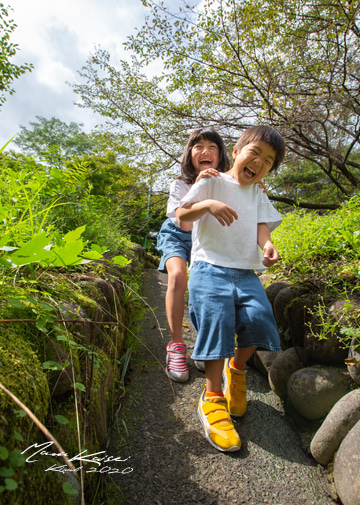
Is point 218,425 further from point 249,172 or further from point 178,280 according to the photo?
point 249,172

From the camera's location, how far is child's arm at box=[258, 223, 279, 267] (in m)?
1.58

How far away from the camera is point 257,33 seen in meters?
4.05

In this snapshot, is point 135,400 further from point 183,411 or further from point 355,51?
point 355,51

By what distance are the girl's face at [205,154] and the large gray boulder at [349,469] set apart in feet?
5.98

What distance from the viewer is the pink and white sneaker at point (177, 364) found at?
1.90 metres

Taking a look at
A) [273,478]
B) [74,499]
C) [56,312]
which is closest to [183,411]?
[273,478]

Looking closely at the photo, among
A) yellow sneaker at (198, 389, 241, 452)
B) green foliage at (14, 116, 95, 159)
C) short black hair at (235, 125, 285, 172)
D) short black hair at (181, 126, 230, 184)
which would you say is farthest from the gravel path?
green foliage at (14, 116, 95, 159)

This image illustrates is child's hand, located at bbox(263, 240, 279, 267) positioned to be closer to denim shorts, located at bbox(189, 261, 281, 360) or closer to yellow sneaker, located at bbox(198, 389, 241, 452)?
denim shorts, located at bbox(189, 261, 281, 360)

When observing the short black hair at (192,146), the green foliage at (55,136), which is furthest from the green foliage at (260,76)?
the green foliage at (55,136)

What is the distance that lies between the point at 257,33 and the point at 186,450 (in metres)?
5.01

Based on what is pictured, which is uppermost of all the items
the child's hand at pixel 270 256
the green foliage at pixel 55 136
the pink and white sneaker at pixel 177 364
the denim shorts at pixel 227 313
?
the green foliage at pixel 55 136

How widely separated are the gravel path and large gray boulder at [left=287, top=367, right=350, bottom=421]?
163mm

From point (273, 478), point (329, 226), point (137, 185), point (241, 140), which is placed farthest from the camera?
point (137, 185)

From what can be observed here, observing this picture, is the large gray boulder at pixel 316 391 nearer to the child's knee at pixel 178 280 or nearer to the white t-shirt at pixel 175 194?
the child's knee at pixel 178 280
